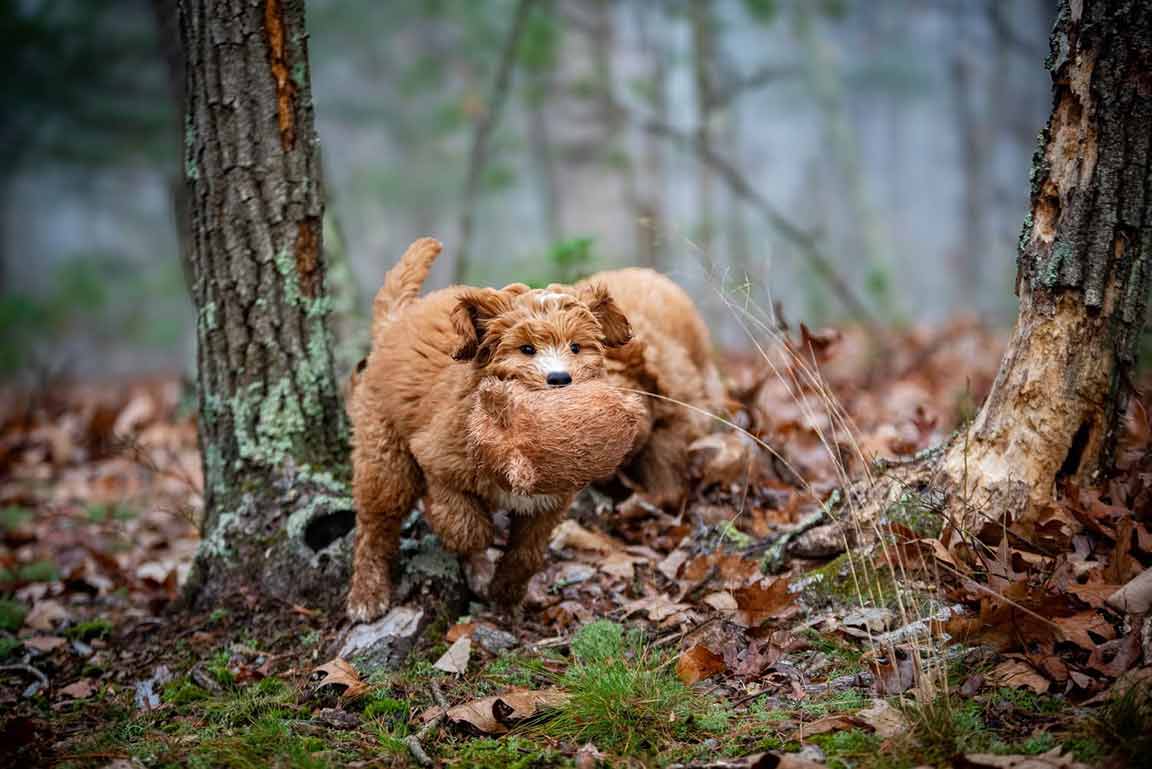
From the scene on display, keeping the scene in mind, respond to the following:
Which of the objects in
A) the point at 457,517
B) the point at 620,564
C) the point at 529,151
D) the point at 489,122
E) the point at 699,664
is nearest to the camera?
the point at 699,664

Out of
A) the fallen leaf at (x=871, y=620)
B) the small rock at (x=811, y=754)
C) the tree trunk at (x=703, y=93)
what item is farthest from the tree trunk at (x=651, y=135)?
the small rock at (x=811, y=754)

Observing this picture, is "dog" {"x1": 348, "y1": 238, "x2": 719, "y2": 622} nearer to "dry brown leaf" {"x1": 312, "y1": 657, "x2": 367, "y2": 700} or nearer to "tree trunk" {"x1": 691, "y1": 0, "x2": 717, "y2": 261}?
"dry brown leaf" {"x1": 312, "y1": 657, "x2": 367, "y2": 700}

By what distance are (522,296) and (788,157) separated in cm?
5438

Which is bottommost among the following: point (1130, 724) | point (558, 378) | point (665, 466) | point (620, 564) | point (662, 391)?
point (620, 564)

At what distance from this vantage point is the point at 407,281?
4047 millimetres

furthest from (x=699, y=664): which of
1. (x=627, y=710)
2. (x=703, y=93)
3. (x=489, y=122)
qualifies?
(x=703, y=93)

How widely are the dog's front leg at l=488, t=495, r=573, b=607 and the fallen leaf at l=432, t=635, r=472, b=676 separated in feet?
1.05

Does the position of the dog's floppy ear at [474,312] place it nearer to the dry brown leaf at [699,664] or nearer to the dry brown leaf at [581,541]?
the dry brown leaf at [699,664]

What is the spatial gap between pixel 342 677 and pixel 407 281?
1903 millimetres

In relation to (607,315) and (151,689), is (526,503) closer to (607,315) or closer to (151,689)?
(607,315)

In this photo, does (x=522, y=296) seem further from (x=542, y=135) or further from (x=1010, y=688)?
(x=542, y=135)

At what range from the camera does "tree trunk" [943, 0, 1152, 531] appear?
3195 mm

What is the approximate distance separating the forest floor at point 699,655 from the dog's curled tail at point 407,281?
1.54 metres

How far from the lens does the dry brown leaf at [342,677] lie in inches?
128
